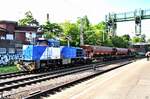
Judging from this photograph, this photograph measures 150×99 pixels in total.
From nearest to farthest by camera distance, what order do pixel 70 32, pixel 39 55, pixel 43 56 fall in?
pixel 39 55
pixel 43 56
pixel 70 32

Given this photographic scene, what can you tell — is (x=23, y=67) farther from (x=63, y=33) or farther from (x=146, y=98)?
(x=63, y=33)

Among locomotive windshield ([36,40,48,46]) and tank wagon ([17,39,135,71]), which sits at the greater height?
locomotive windshield ([36,40,48,46])

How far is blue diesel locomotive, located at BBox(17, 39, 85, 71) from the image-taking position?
3182cm

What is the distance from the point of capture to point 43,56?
33500 mm

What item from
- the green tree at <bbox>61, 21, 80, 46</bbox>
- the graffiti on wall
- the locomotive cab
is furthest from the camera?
the green tree at <bbox>61, 21, 80, 46</bbox>

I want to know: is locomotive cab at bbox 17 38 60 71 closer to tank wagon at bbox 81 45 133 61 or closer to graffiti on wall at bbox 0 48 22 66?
graffiti on wall at bbox 0 48 22 66

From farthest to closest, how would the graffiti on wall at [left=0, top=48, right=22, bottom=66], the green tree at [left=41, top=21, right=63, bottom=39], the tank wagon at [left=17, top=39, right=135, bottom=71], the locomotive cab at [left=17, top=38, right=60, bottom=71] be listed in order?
the green tree at [left=41, top=21, right=63, bottom=39] < the graffiti on wall at [left=0, top=48, right=22, bottom=66] < the tank wagon at [left=17, top=39, right=135, bottom=71] < the locomotive cab at [left=17, top=38, right=60, bottom=71]

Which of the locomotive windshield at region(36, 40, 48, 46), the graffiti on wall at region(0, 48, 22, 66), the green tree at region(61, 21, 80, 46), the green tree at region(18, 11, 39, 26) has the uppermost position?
the green tree at region(18, 11, 39, 26)

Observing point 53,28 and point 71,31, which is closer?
point 71,31

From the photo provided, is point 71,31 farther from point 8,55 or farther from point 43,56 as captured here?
point 43,56

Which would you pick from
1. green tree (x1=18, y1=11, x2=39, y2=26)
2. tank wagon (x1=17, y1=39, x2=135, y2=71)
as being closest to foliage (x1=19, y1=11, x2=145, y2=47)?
green tree (x1=18, y1=11, x2=39, y2=26)

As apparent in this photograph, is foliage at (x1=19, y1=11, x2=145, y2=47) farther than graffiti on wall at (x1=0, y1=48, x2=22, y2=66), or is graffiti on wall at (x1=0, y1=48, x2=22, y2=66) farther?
foliage at (x1=19, y1=11, x2=145, y2=47)

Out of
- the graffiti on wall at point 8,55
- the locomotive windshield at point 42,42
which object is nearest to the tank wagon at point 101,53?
the graffiti on wall at point 8,55

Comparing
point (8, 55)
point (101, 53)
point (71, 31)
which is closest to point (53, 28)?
point (71, 31)
